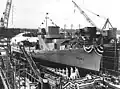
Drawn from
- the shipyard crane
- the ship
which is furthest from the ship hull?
the shipyard crane

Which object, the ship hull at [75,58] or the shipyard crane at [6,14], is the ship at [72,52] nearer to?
the ship hull at [75,58]

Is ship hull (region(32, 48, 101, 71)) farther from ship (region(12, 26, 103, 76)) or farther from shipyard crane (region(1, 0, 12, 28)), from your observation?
shipyard crane (region(1, 0, 12, 28))

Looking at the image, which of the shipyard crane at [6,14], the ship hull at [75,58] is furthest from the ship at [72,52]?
the shipyard crane at [6,14]

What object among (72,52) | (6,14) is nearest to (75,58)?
(72,52)

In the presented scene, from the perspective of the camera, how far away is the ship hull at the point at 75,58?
14336 millimetres

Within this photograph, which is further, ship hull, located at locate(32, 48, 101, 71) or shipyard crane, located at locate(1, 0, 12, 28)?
shipyard crane, located at locate(1, 0, 12, 28)

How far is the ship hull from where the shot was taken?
1434cm

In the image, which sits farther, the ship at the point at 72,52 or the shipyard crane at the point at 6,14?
the shipyard crane at the point at 6,14

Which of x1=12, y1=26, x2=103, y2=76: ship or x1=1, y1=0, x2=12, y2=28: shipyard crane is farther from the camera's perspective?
x1=1, y1=0, x2=12, y2=28: shipyard crane

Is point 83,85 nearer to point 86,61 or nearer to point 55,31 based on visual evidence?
point 86,61

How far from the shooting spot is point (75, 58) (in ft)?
50.5

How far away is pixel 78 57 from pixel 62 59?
87.2 inches

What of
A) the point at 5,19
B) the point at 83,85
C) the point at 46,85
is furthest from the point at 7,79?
the point at 5,19

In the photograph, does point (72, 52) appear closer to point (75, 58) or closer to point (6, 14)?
point (75, 58)
